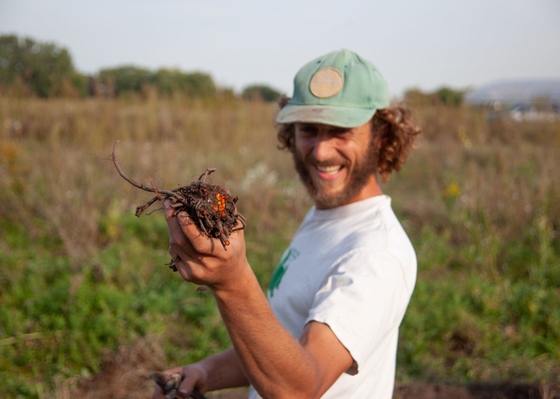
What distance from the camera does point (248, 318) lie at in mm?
1062

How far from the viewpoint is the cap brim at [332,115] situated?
168cm

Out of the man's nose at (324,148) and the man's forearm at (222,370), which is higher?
the man's nose at (324,148)

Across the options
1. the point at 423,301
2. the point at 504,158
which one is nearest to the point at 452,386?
the point at 423,301

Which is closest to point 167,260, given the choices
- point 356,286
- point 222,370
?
point 222,370

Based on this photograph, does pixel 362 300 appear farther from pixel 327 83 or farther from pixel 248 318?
pixel 327 83

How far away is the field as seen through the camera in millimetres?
3635

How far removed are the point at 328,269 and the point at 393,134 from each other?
2.67 feet

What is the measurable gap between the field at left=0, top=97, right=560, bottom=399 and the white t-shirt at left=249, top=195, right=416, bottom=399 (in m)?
1.18

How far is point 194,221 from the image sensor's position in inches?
38.5

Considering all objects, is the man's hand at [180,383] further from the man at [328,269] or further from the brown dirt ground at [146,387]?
the brown dirt ground at [146,387]

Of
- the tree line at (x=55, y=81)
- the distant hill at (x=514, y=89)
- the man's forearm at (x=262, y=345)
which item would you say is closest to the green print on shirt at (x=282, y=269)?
the man's forearm at (x=262, y=345)

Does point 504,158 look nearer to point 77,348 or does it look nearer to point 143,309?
point 143,309

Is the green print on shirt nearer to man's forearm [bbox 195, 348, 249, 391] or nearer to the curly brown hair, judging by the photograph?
man's forearm [bbox 195, 348, 249, 391]

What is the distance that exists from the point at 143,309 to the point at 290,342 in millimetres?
3277
